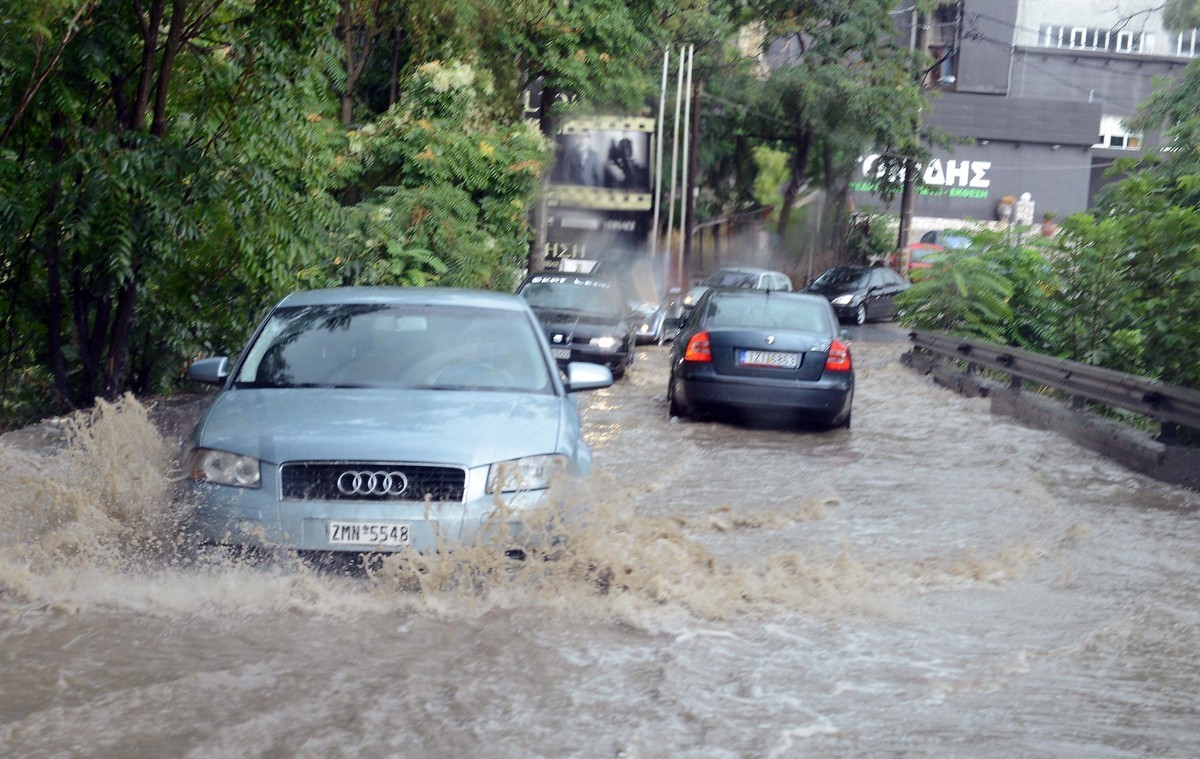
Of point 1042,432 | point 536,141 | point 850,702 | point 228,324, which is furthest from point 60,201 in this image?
point 536,141

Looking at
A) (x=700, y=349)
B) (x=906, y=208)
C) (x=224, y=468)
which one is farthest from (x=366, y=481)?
(x=906, y=208)

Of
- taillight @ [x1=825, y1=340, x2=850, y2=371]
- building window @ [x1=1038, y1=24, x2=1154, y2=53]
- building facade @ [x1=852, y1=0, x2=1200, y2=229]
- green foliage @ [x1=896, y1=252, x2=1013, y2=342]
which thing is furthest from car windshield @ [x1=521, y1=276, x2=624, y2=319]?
building window @ [x1=1038, y1=24, x2=1154, y2=53]

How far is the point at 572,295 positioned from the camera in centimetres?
2039

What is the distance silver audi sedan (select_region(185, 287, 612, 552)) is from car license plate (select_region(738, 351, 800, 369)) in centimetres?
604

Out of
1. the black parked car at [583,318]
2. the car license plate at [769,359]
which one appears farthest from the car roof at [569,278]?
the car license plate at [769,359]

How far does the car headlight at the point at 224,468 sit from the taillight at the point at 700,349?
800cm

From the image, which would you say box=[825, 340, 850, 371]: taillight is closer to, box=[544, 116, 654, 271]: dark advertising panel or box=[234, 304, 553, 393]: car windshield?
box=[234, 304, 553, 393]: car windshield

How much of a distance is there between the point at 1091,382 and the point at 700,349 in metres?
3.71

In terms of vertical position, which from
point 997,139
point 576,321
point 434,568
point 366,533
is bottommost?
point 576,321

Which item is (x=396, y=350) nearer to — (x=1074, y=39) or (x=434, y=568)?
(x=434, y=568)

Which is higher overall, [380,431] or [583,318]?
[380,431]

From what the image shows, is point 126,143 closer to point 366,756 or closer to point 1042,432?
point 366,756

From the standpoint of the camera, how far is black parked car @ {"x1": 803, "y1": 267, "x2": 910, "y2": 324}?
35312mm

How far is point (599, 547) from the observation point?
6.31 metres
